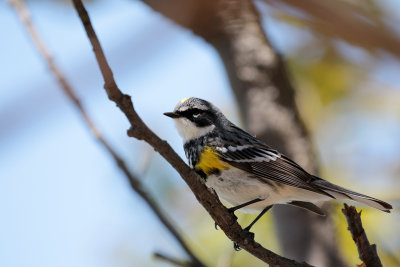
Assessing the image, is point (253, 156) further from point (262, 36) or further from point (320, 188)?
point (262, 36)

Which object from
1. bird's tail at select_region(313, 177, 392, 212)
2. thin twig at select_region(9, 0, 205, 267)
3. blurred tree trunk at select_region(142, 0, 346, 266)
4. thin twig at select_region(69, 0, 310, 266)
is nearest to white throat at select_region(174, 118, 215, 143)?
blurred tree trunk at select_region(142, 0, 346, 266)

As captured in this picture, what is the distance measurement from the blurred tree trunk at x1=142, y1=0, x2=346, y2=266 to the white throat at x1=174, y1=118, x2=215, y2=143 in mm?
710

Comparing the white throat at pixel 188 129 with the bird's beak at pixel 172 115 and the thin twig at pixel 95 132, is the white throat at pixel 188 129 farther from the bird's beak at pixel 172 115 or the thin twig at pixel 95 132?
the thin twig at pixel 95 132

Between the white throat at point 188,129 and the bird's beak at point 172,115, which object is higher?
the bird's beak at point 172,115

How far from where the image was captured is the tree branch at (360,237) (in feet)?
7.70

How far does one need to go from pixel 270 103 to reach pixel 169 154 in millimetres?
2749

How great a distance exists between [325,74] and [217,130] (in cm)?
206

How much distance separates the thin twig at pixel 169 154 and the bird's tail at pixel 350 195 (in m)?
0.82

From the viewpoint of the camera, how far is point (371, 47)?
3.19 ft

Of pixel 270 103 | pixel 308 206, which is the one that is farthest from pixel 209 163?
pixel 270 103

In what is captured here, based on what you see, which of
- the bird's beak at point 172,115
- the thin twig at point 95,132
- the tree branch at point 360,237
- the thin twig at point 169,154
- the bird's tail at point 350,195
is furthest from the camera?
the bird's beak at point 172,115

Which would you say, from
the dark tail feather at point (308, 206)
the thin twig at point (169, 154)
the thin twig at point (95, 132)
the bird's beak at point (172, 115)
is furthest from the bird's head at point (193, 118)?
the thin twig at point (95, 132)

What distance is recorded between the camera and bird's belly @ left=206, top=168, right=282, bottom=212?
11.9 feet

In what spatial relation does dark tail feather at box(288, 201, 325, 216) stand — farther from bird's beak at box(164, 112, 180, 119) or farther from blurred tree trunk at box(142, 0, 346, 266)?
bird's beak at box(164, 112, 180, 119)
